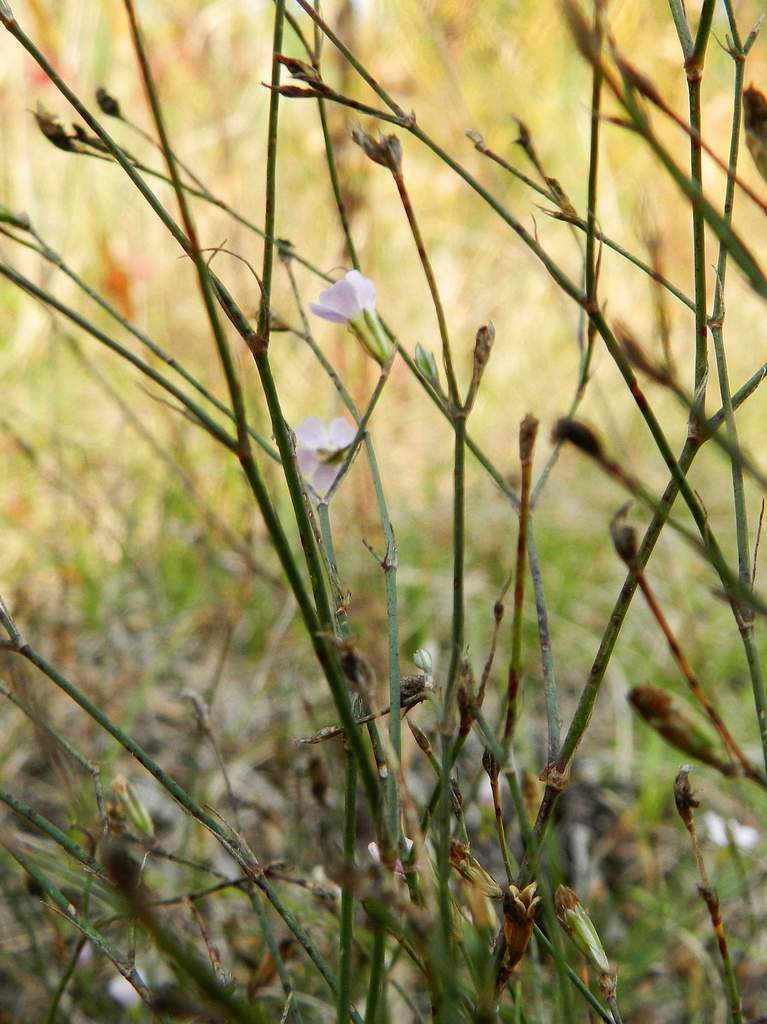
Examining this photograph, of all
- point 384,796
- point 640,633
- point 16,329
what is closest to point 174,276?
point 16,329

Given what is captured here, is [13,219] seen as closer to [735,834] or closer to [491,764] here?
[491,764]

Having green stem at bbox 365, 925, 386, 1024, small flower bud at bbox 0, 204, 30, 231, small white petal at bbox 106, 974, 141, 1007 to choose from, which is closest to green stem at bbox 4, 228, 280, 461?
small flower bud at bbox 0, 204, 30, 231

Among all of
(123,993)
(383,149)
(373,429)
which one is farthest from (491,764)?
(373,429)

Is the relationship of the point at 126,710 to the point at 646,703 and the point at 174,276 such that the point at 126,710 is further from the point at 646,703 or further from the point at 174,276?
the point at 174,276

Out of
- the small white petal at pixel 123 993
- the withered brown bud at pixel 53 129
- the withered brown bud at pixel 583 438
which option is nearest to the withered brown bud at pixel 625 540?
the withered brown bud at pixel 583 438

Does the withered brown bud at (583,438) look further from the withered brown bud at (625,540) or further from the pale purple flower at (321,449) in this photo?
the pale purple flower at (321,449)

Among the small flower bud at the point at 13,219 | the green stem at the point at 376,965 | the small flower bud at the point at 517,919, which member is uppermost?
the small flower bud at the point at 13,219
